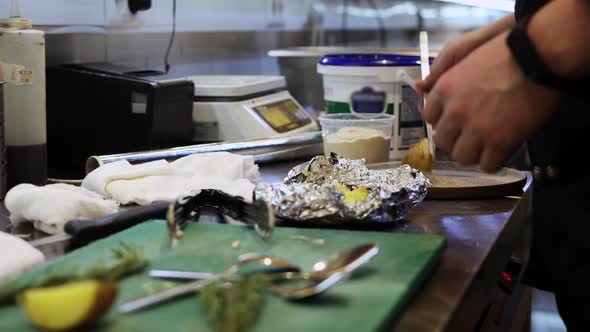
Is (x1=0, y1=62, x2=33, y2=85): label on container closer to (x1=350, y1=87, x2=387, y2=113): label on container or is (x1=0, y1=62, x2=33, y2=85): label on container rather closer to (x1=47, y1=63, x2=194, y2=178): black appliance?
(x1=47, y1=63, x2=194, y2=178): black appliance

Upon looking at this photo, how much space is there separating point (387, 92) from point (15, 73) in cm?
81

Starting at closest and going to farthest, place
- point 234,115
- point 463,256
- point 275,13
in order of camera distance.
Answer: point 463,256 < point 234,115 < point 275,13

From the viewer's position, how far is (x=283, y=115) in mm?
1925

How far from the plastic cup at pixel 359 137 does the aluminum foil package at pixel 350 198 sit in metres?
0.30

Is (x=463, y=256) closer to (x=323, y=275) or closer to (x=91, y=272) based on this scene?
(x=323, y=275)

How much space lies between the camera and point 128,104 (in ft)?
5.30

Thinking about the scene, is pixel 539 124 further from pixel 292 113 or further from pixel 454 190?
pixel 292 113

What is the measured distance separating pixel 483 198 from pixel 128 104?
763mm

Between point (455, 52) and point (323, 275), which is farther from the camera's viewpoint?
point (455, 52)

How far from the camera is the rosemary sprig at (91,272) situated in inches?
27.6

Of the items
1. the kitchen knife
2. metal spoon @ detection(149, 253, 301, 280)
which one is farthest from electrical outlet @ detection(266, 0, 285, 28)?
metal spoon @ detection(149, 253, 301, 280)

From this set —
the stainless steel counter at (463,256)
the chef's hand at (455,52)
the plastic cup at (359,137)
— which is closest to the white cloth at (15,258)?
the stainless steel counter at (463,256)

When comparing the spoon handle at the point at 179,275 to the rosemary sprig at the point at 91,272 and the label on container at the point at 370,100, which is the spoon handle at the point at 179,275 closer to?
the rosemary sprig at the point at 91,272

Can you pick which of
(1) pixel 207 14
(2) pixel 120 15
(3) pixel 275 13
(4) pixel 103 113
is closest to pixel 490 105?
(4) pixel 103 113
